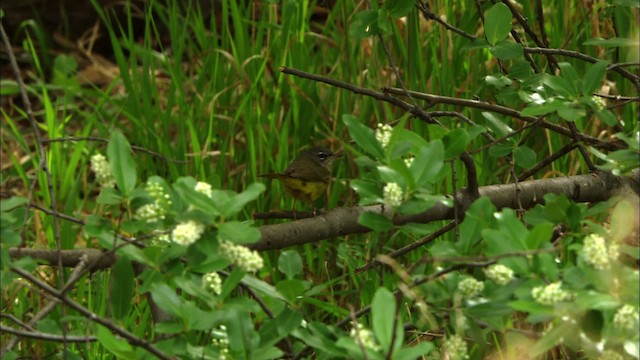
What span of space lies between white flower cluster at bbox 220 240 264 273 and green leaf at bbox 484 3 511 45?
0.87 m

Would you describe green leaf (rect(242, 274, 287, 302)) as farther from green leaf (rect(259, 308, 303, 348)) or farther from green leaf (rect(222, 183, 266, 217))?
green leaf (rect(222, 183, 266, 217))

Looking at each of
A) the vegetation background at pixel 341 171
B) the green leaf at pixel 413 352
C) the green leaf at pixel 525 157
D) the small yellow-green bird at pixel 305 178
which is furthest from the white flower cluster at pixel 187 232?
the small yellow-green bird at pixel 305 178

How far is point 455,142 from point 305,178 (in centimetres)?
128

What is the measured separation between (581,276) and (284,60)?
7.64ft

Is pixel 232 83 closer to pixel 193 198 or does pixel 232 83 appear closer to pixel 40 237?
pixel 40 237

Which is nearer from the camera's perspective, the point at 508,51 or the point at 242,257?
the point at 242,257

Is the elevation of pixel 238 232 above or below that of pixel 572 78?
below

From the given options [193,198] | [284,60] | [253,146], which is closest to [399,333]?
[193,198]

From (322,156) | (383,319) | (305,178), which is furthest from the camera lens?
(322,156)

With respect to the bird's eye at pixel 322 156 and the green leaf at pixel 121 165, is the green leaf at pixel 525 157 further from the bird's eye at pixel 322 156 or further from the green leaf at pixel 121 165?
the bird's eye at pixel 322 156

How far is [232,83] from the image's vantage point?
12.8ft

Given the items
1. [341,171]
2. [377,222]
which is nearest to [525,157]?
[377,222]

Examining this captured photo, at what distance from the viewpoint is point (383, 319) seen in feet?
4.77

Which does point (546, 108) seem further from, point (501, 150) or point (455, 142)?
point (501, 150)
